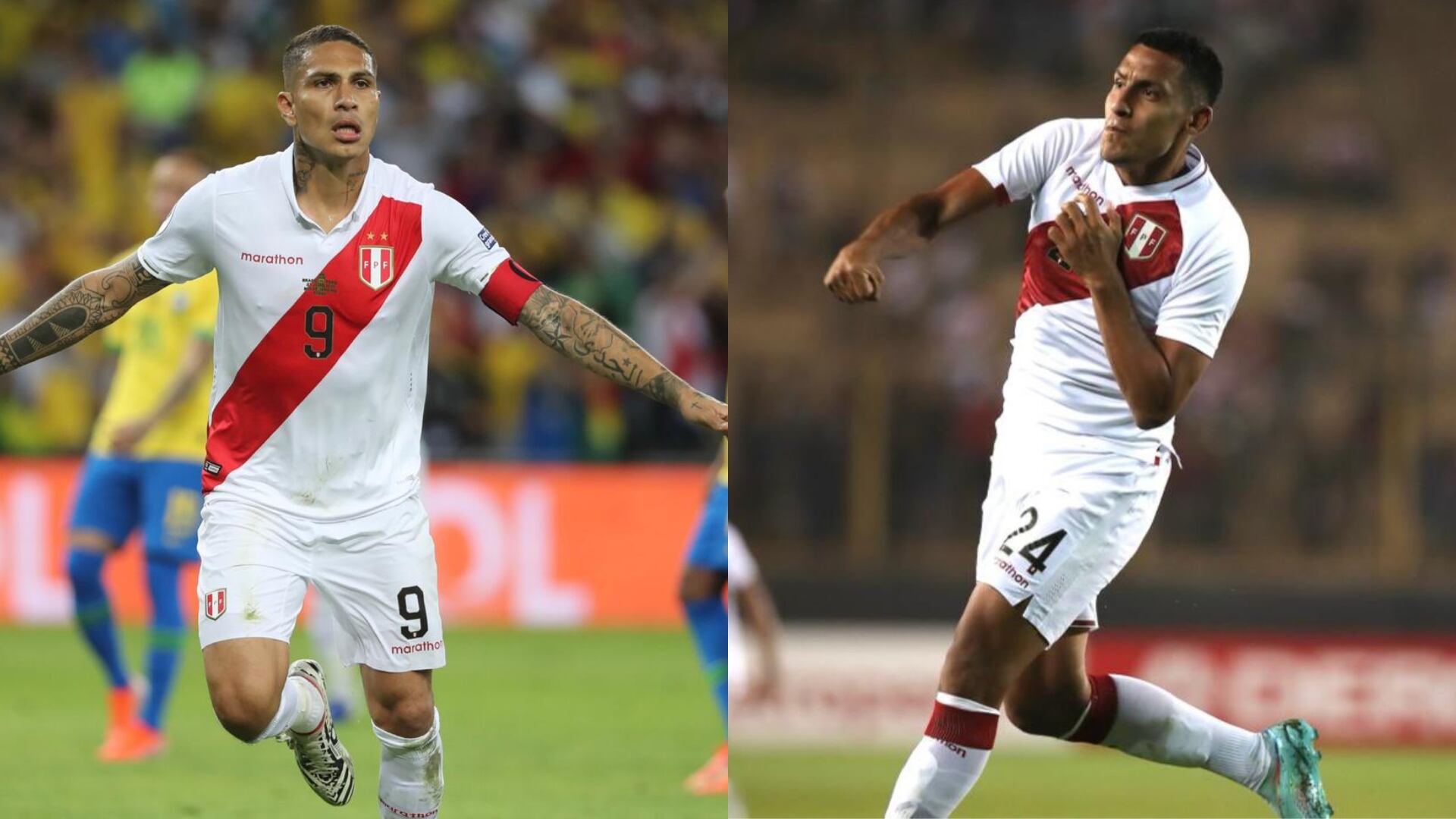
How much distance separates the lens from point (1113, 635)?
38.9ft

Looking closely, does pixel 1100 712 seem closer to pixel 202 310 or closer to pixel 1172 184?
pixel 1172 184

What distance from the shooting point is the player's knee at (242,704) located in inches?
210

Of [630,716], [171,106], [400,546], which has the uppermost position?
[171,106]

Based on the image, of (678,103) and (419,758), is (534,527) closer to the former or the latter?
(678,103)

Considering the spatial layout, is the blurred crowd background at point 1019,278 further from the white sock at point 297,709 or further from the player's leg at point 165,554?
the white sock at point 297,709

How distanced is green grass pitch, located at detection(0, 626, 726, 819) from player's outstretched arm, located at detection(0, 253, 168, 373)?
1.90 m

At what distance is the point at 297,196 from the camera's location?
5.50m

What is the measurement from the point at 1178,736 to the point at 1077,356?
126 centimetres

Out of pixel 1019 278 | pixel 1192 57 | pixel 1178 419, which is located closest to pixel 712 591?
pixel 1192 57

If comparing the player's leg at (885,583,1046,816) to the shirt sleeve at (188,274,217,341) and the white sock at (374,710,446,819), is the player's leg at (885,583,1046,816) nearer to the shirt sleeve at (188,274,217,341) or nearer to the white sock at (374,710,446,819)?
the white sock at (374,710,446,819)

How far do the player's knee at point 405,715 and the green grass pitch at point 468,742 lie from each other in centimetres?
143

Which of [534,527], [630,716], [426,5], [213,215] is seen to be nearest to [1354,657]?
[630,716]

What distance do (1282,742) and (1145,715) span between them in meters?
0.45

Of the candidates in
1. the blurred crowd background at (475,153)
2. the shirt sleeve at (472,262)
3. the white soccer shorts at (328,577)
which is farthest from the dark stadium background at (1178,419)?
the shirt sleeve at (472,262)
